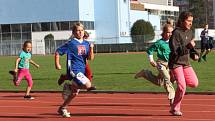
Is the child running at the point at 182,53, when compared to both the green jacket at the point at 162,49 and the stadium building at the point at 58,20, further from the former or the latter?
the stadium building at the point at 58,20

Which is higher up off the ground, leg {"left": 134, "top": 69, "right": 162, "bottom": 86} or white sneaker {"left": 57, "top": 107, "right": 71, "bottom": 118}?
leg {"left": 134, "top": 69, "right": 162, "bottom": 86}

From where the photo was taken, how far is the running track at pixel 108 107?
1077 cm

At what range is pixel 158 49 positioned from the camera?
12094 millimetres

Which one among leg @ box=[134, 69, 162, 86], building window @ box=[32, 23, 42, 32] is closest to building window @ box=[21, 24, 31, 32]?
building window @ box=[32, 23, 42, 32]

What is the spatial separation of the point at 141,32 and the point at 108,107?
69.9m

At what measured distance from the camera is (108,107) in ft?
41.5

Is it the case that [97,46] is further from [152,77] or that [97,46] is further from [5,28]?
[152,77]

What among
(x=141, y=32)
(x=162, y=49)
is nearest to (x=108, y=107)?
(x=162, y=49)

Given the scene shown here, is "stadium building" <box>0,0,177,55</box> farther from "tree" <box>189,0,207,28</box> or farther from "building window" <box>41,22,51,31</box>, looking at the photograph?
"tree" <box>189,0,207,28</box>

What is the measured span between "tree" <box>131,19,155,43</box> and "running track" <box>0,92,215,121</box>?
62.8m

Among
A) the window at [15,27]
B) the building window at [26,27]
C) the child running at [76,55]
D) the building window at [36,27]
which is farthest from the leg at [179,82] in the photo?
the window at [15,27]

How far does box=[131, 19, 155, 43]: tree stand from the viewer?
259 ft

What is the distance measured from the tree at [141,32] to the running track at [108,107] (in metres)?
62.8

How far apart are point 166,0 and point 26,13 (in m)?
53.6
